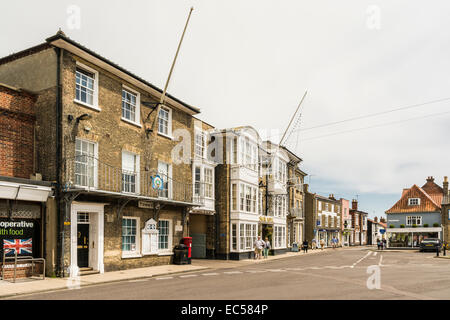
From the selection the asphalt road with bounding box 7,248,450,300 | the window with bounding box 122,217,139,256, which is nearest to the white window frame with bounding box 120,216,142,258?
the window with bounding box 122,217,139,256

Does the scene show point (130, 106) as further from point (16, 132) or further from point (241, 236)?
point (241, 236)

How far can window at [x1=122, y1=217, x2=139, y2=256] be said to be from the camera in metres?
19.2

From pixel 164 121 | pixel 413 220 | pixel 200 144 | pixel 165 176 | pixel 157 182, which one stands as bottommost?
pixel 413 220

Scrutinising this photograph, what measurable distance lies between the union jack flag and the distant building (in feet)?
165

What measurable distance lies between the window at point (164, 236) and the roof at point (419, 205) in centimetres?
4428

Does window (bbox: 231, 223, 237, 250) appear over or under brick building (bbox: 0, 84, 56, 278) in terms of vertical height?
under

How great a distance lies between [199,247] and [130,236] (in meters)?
9.94

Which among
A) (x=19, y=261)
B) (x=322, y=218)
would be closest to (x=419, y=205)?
(x=322, y=218)

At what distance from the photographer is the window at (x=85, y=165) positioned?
662 inches

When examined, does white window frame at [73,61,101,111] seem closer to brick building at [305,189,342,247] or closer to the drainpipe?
the drainpipe

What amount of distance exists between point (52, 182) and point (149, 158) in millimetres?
5990

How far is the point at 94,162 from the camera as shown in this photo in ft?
57.7

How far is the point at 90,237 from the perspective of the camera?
57.8ft
